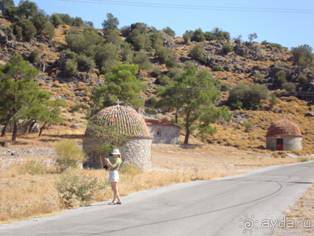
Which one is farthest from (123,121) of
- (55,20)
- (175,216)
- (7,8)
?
(55,20)

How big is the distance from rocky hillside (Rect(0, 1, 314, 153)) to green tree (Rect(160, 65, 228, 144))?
708 cm

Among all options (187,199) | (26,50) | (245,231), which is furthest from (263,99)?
(245,231)

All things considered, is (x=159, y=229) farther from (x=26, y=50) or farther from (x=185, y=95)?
(x=26, y=50)

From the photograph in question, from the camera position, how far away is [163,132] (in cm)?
6066

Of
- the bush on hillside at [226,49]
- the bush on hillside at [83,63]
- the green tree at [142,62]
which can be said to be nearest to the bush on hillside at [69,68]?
the bush on hillside at [83,63]

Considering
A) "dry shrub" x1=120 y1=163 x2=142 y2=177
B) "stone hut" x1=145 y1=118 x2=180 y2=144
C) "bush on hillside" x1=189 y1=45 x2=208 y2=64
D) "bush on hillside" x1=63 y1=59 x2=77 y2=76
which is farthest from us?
"bush on hillside" x1=189 y1=45 x2=208 y2=64

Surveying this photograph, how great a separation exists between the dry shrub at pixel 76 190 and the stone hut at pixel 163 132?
138 feet

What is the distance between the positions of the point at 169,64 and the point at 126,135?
8550cm

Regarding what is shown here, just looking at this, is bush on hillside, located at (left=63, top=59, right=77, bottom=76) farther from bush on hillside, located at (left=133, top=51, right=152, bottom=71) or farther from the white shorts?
the white shorts

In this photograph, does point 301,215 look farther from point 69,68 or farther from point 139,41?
point 139,41

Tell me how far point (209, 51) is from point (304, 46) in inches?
946

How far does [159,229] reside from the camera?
1162 centimetres

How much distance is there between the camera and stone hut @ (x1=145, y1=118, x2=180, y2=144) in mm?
59781

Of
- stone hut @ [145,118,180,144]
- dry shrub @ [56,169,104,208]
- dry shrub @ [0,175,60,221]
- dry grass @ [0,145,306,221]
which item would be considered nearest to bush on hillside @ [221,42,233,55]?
stone hut @ [145,118,180,144]
